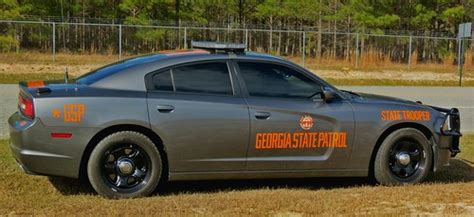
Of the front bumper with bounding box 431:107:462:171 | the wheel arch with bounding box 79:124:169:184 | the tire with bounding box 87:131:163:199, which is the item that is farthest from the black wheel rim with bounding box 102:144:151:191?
the front bumper with bounding box 431:107:462:171

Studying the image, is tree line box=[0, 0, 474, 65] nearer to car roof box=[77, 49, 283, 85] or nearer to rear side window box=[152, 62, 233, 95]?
car roof box=[77, 49, 283, 85]

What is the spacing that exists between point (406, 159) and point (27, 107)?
3909mm

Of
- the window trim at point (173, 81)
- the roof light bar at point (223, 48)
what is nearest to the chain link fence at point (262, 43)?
the roof light bar at point (223, 48)

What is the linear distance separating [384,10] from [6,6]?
22071 mm

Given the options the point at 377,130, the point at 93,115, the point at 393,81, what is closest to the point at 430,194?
the point at 377,130

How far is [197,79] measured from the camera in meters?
6.16

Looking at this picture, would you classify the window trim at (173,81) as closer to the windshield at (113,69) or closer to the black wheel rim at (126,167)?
the windshield at (113,69)

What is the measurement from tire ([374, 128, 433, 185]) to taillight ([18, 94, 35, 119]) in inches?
138

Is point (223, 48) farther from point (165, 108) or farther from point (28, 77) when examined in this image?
point (28, 77)

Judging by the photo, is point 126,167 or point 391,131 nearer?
point 126,167

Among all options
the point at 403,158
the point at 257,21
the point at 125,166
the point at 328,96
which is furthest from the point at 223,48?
the point at 257,21

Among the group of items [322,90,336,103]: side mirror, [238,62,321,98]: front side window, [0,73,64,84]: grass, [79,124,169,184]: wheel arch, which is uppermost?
[238,62,321,98]: front side window

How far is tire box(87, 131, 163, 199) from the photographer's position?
574 cm

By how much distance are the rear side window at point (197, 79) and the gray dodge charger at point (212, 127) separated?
0.03 feet
